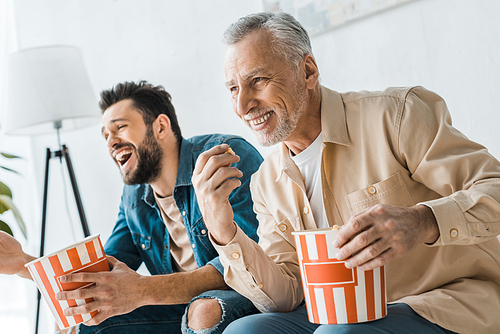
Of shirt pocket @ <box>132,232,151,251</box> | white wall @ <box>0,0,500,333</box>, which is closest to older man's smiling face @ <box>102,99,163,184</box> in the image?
shirt pocket @ <box>132,232,151,251</box>

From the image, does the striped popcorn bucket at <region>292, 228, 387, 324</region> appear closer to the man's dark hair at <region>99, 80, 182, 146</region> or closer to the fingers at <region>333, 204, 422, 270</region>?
the fingers at <region>333, 204, 422, 270</region>

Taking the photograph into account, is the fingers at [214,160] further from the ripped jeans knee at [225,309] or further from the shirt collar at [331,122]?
the ripped jeans knee at [225,309]

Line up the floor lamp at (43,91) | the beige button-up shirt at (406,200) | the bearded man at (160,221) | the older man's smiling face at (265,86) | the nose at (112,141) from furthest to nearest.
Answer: the floor lamp at (43,91)
the nose at (112,141)
the bearded man at (160,221)
the older man's smiling face at (265,86)
the beige button-up shirt at (406,200)

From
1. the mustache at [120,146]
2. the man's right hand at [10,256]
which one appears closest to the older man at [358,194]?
the mustache at [120,146]

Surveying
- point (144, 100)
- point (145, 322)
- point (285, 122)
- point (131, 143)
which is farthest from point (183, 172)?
point (285, 122)

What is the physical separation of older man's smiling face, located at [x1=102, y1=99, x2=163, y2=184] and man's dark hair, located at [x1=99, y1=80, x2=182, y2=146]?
0.09 ft

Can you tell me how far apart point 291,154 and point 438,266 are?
0.47 metres

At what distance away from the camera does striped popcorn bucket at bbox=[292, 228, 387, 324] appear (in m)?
0.78

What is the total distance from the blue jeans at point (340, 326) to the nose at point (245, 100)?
48 centimetres

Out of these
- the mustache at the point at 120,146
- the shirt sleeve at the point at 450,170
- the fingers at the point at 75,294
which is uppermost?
the mustache at the point at 120,146

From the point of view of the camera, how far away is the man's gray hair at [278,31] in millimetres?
1118

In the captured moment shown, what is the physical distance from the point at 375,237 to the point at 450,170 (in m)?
0.29

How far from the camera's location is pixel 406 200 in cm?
102

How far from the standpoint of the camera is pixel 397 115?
3.32 ft
